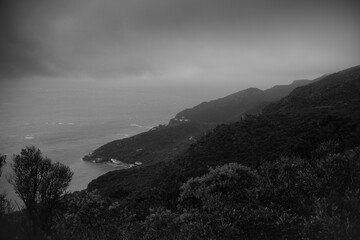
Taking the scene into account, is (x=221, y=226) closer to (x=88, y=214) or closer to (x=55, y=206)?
(x=88, y=214)

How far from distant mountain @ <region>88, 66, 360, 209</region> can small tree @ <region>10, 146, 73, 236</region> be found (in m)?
9.12

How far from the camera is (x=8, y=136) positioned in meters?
108


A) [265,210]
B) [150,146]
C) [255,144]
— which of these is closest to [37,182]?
[265,210]

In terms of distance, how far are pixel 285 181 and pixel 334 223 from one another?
19.9 feet

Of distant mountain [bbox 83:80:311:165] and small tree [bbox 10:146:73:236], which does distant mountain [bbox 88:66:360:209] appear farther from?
distant mountain [bbox 83:80:311:165]

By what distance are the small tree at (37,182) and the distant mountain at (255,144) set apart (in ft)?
29.9

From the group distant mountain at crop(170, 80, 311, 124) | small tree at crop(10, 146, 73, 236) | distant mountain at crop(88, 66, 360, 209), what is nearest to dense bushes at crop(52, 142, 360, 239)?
small tree at crop(10, 146, 73, 236)

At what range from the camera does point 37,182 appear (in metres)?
19.1

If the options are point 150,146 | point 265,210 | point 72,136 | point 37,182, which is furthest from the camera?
point 72,136

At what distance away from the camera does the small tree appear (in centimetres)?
1849

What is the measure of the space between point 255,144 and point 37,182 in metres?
27.7

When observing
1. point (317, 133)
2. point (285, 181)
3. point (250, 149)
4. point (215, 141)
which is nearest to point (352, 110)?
point (317, 133)

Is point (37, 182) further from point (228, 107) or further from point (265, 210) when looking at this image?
point (228, 107)

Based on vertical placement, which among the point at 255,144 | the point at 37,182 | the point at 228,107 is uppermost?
the point at 228,107
